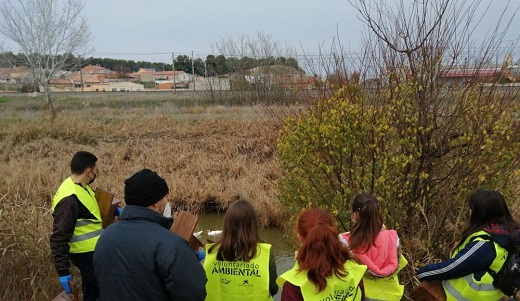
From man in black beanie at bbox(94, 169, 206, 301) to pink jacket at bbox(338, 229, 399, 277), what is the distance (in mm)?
1141

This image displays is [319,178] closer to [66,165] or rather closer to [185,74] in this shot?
[66,165]

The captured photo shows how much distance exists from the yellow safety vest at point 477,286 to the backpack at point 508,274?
22 mm

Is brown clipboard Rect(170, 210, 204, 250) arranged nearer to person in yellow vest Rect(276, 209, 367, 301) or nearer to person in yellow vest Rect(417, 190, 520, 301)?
person in yellow vest Rect(276, 209, 367, 301)

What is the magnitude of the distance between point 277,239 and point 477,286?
5547 millimetres

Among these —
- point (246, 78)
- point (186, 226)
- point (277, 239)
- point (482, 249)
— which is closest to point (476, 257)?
point (482, 249)

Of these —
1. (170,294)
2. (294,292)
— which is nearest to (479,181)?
(294,292)

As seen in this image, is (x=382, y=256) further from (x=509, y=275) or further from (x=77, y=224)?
(x=77, y=224)

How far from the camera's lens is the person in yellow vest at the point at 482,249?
278cm

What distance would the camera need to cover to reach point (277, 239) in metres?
8.24

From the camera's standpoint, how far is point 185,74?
118ft

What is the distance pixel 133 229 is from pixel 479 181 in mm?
3392

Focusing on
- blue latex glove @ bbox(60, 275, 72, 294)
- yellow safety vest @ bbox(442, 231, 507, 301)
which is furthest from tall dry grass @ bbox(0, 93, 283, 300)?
yellow safety vest @ bbox(442, 231, 507, 301)

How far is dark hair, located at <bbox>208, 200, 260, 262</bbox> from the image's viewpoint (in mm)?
2736

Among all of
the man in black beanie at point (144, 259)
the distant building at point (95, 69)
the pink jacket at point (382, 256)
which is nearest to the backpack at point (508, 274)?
the pink jacket at point (382, 256)
